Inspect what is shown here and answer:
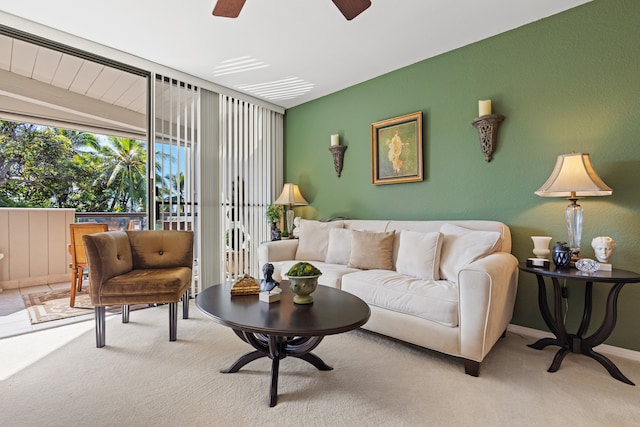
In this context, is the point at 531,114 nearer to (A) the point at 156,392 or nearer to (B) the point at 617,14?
(B) the point at 617,14

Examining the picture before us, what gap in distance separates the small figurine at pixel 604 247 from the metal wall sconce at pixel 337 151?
8.35 feet

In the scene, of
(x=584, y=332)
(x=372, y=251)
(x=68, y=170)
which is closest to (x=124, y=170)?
(x=68, y=170)

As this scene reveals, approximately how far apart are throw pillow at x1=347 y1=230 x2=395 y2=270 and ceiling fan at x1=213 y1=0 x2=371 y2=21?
178 cm

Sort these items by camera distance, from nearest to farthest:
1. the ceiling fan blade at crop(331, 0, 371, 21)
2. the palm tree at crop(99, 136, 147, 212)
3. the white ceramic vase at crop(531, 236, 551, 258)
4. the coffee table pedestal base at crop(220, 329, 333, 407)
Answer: the coffee table pedestal base at crop(220, 329, 333, 407), the ceiling fan blade at crop(331, 0, 371, 21), the white ceramic vase at crop(531, 236, 551, 258), the palm tree at crop(99, 136, 147, 212)

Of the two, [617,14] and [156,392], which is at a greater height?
[617,14]

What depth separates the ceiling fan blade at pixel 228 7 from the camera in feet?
5.88

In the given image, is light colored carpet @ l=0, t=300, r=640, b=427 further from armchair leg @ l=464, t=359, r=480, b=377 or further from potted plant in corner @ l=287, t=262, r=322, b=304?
potted plant in corner @ l=287, t=262, r=322, b=304

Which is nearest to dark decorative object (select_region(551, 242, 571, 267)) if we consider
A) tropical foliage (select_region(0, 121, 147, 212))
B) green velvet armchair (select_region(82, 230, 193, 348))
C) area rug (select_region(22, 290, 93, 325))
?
green velvet armchair (select_region(82, 230, 193, 348))

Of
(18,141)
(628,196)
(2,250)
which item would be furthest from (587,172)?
(18,141)

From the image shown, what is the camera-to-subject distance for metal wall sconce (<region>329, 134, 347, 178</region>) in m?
3.85

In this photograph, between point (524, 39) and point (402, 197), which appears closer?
point (524, 39)

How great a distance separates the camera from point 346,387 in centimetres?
171

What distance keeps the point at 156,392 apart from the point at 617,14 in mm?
3813

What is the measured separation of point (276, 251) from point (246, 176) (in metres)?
1.26
